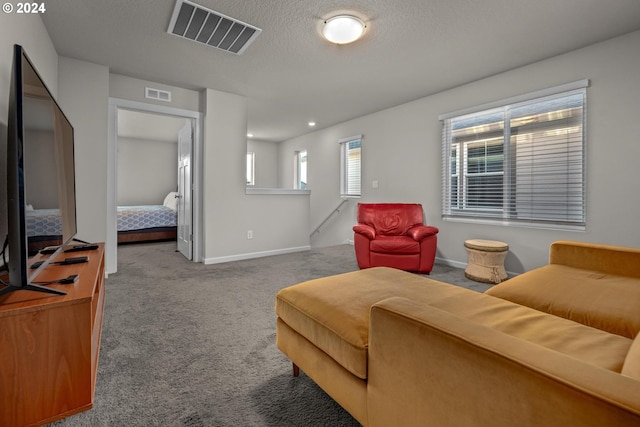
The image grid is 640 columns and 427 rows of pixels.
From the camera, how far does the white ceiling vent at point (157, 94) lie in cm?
375

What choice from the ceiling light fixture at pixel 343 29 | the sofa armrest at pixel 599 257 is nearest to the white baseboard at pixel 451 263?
the sofa armrest at pixel 599 257

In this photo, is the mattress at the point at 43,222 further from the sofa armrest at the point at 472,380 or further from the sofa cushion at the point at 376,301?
the sofa armrest at the point at 472,380

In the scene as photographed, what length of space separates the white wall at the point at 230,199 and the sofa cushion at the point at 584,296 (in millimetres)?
3494

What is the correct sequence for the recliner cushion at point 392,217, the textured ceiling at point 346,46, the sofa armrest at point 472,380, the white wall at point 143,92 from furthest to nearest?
the recliner cushion at point 392,217
the white wall at point 143,92
the textured ceiling at point 346,46
the sofa armrest at point 472,380

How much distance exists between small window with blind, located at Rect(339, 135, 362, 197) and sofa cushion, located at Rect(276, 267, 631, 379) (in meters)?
4.07

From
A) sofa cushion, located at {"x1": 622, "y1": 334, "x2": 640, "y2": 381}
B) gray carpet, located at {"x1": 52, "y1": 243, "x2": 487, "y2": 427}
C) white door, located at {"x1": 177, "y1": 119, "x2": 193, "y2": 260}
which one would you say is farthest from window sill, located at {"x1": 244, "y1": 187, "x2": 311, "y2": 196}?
sofa cushion, located at {"x1": 622, "y1": 334, "x2": 640, "y2": 381}

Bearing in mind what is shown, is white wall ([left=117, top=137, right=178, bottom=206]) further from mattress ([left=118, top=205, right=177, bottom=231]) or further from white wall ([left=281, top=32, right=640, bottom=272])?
white wall ([left=281, top=32, right=640, bottom=272])

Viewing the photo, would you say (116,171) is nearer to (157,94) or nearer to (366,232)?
(157,94)

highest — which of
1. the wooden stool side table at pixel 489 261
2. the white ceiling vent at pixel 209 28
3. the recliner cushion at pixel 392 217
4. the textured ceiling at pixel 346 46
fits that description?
the textured ceiling at pixel 346 46

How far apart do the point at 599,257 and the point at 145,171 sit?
27.5 feet

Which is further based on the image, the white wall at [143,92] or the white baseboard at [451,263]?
the white baseboard at [451,263]

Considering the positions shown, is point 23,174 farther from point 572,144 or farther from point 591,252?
point 572,144

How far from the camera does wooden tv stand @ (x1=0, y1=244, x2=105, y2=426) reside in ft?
3.60

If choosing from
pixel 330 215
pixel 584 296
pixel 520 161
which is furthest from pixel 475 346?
pixel 330 215
